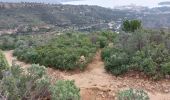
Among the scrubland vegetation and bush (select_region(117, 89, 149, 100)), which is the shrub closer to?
the scrubland vegetation

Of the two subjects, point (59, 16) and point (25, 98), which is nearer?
point (25, 98)

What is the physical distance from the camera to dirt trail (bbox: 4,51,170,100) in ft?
29.7

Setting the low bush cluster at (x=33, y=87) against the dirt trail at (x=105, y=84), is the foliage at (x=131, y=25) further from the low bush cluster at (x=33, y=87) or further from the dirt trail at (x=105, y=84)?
the low bush cluster at (x=33, y=87)

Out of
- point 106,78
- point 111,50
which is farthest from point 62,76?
point 111,50

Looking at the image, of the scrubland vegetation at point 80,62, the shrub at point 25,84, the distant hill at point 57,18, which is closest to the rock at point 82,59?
Result: the scrubland vegetation at point 80,62

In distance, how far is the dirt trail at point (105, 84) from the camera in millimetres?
9062

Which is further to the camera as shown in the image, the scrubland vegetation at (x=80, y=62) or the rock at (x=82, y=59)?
the rock at (x=82, y=59)

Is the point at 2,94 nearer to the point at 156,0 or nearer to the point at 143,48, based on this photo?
the point at 143,48

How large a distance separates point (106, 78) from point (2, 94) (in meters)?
3.78

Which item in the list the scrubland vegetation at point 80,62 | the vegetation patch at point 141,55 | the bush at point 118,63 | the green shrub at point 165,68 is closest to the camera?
the scrubland vegetation at point 80,62

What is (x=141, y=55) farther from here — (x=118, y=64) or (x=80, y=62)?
(x=80, y=62)

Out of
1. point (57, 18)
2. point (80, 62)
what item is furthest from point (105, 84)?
point (57, 18)

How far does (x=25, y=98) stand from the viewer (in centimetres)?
793

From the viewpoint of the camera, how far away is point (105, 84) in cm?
988
